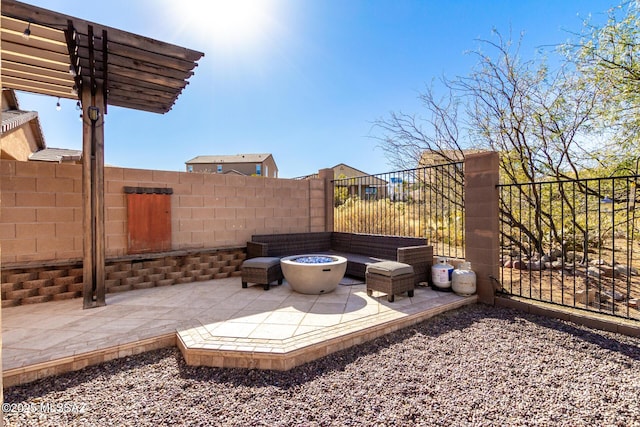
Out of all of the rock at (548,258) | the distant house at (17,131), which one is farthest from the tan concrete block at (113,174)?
the rock at (548,258)

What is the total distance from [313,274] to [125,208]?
3.57 metres

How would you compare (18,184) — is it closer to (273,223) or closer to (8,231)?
(8,231)

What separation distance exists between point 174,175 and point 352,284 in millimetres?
3986

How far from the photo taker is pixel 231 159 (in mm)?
35156

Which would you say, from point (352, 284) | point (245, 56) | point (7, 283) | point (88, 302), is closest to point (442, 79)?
point (245, 56)

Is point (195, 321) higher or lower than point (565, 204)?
lower

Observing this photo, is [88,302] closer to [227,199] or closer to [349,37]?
[227,199]

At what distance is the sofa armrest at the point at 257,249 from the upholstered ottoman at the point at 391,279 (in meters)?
2.16

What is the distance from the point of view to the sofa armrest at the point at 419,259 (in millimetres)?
5036

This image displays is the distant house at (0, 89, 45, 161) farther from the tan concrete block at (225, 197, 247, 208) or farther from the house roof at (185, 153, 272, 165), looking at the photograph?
the house roof at (185, 153, 272, 165)

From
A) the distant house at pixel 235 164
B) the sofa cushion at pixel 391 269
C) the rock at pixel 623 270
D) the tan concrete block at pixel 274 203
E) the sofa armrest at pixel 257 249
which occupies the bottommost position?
the rock at pixel 623 270

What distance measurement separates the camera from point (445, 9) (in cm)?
676

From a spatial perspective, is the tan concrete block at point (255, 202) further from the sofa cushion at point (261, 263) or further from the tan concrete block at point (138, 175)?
the tan concrete block at point (138, 175)

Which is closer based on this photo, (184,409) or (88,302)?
(184,409)
